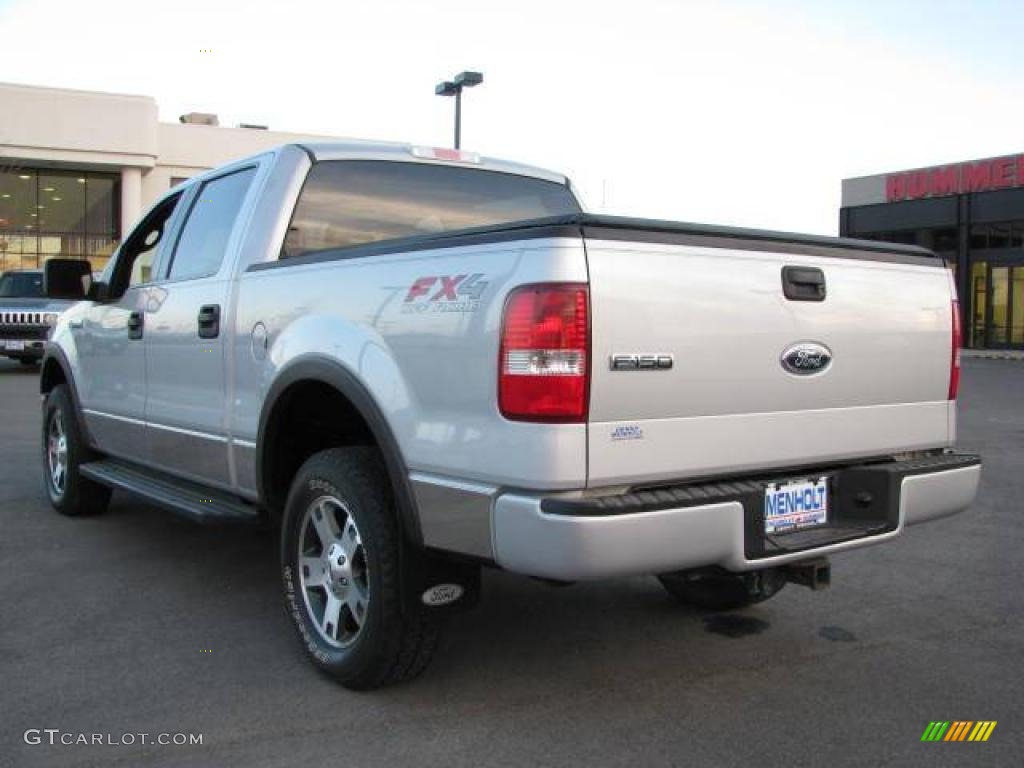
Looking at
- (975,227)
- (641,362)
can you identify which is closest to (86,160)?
(975,227)

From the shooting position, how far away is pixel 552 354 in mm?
2844

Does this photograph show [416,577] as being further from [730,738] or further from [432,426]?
[730,738]

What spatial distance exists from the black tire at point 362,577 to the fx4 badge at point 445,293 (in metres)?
0.67

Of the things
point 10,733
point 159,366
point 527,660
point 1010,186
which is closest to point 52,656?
point 10,733

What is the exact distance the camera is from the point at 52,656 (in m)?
3.99

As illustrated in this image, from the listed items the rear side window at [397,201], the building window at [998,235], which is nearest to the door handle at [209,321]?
the rear side window at [397,201]

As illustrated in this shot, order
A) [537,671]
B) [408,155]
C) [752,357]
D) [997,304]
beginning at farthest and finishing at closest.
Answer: [997,304]
[408,155]
[537,671]
[752,357]

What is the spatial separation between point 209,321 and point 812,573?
275cm

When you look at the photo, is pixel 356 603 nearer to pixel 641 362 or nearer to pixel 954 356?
pixel 641 362

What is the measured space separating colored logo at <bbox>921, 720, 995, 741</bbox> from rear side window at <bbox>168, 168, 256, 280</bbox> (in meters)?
3.45

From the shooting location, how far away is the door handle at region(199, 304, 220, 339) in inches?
175

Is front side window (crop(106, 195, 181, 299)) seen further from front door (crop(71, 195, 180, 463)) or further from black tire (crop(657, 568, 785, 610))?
black tire (crop(657, 568, 785, 610))

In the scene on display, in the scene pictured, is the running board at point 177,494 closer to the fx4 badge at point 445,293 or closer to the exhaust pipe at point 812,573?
the fx4 badge at point 445,293

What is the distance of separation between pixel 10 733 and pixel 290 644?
3.69 feet
